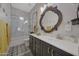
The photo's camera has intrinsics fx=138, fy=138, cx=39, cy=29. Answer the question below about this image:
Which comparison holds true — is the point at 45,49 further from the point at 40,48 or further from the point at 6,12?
the point at 6,12

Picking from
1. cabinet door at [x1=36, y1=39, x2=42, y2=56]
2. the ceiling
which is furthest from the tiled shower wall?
cabinet door at [x1=36, y1=39, x2=42, y2=56]

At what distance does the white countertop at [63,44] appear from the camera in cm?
159

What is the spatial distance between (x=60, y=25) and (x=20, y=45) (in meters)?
0.62

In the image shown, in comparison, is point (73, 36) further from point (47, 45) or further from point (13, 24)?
point (13, 24)

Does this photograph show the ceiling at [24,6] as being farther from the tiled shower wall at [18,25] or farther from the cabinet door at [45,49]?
the cabinet door at [45,49]

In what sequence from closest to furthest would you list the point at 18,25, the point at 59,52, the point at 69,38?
the point at 59,52, the point at 69,38, the point at 18,25

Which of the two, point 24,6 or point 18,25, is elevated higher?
point 24,6

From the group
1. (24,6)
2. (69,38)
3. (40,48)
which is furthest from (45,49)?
(24,6)

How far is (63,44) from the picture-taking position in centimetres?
172

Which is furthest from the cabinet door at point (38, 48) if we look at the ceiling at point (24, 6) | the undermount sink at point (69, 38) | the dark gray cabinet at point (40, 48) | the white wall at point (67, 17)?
the ceiling at point (24, 6)

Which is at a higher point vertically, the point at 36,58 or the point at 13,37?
the point at 13,37

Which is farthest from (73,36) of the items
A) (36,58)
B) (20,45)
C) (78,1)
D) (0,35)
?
(0,35)

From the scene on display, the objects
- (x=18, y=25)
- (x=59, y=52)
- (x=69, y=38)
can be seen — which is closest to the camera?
(x=59, y=52)

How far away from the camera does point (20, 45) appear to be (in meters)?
1.92
